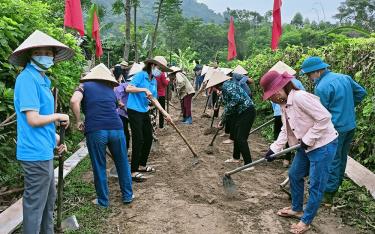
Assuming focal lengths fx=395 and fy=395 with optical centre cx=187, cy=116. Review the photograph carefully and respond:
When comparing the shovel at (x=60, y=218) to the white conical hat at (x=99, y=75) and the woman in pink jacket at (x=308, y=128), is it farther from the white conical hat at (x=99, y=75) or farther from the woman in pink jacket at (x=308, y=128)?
the woman in pink jacket at (x=308, y=128)

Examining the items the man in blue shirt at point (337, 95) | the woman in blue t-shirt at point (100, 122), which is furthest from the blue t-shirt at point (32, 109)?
the man in blue shirt at point (337, 95)

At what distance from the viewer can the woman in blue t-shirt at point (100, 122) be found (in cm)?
481

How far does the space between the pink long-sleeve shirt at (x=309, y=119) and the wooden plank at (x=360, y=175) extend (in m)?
1.73

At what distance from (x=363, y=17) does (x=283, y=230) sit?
46.2m

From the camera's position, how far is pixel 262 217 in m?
4.79

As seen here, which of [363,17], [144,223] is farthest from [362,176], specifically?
[363,17]

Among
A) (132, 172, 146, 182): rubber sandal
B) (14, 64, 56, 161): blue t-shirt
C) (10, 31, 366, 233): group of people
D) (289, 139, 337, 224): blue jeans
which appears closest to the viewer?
(14, 64, 56, 161): blue t-shirt

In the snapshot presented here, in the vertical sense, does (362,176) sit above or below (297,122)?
below

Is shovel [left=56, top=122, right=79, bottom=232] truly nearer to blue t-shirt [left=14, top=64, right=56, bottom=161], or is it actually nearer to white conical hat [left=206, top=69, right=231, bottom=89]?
blue t-shirt [left=14, top=64, right=56, bottom=161]

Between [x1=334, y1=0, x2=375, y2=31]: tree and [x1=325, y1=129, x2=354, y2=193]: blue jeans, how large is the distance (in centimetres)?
3505

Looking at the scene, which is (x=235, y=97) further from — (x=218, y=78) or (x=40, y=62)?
(x=40, y=62)

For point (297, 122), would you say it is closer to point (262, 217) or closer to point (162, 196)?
point (262, 217)

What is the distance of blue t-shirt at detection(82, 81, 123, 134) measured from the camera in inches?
189

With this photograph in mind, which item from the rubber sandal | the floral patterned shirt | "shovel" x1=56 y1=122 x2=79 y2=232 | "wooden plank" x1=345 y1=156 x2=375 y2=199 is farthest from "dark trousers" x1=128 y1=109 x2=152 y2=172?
"wooden plank" x1=345 y1=156 x2=375 y2=199
